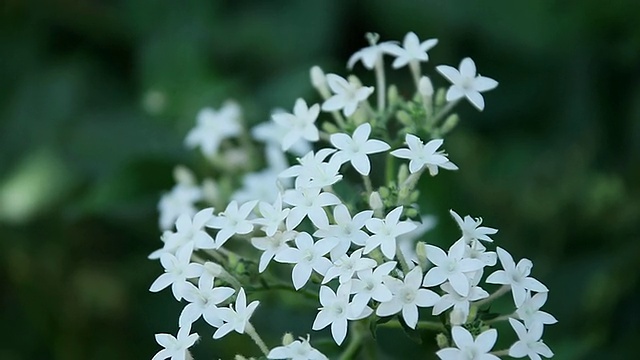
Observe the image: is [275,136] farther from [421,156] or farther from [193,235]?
[421,156]

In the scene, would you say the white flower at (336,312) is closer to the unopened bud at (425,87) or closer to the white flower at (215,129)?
the unopened bud at (425,87)

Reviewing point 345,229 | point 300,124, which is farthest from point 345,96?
Result: point 345,229

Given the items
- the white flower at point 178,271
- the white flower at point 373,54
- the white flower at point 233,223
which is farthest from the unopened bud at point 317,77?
the white flower at point 178,271

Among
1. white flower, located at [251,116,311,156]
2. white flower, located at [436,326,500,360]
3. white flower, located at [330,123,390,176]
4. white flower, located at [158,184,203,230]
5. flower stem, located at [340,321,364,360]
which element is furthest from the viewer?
white flower, located at [251,116,311,156]

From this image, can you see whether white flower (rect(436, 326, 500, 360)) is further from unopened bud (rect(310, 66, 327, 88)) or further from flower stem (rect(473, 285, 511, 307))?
unopened bud (rect(310, 66, 327, 88))

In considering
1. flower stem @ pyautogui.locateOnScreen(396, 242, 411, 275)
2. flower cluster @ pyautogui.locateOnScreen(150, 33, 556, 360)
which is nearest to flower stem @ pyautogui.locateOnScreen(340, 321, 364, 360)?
flower cluster @ pyautogui.locateOnScreen(150, 33, 556, 360)
